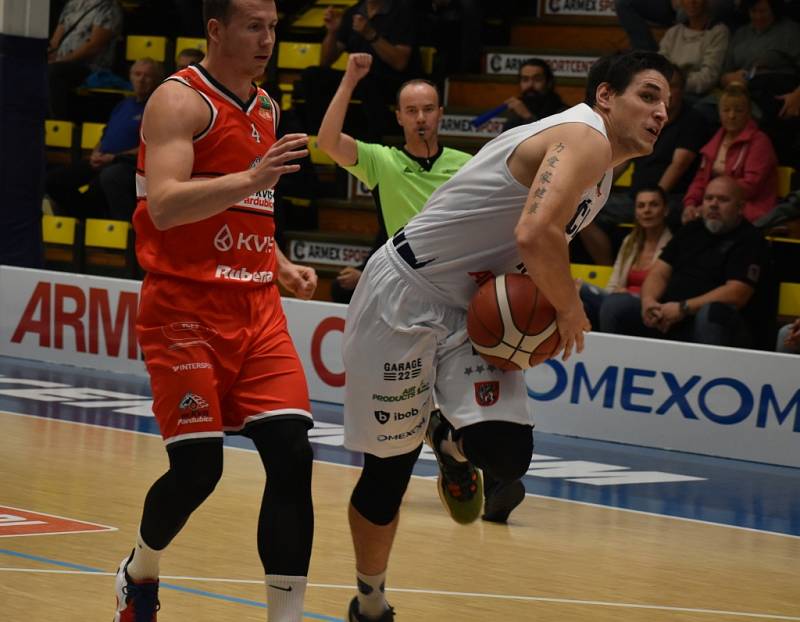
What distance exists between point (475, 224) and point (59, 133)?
35.7 feet

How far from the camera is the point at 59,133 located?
1438 cm

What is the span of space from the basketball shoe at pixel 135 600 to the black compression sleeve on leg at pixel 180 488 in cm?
12

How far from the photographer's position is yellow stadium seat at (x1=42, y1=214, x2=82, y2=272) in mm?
12891

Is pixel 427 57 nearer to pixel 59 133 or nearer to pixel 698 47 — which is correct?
pixel 698 47

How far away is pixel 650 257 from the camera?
958 cm

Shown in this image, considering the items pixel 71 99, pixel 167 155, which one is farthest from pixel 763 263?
pixel 71 99

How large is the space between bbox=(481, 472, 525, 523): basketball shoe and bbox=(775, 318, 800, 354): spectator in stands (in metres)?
2.90

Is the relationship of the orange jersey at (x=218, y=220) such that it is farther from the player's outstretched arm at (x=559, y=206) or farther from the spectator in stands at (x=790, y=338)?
the spectator in stands at (x=790, y=338)

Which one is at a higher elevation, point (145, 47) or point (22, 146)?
point (145, 47)

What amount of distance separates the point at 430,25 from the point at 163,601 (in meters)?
8.85

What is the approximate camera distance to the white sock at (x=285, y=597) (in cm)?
379

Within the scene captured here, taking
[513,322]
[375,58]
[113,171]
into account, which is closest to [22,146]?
[113,171]

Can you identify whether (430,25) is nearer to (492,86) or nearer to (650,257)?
(492,86)

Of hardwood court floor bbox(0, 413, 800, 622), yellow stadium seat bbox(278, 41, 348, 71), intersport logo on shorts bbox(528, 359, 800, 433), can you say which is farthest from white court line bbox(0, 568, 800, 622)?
yellow stadium seat bbox(278, 41, 348, 71)
